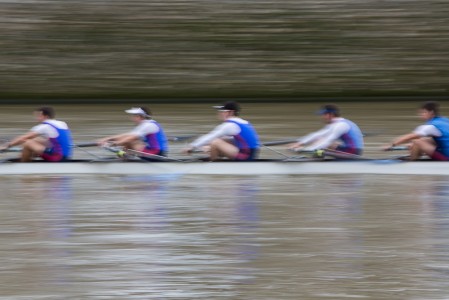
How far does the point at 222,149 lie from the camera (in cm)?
1479

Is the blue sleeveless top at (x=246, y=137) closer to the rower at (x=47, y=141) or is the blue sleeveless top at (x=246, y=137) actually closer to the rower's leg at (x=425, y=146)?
the rower's leg at (x=425, y=146)

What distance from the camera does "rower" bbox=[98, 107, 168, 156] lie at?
48.9ft

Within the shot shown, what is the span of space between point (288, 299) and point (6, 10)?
2723 centimetres

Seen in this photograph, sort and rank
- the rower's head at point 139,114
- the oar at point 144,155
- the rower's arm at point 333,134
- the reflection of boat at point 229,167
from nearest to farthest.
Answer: the reflection of boat at point 229,167, the rower's arm at point 333,134, the rower's head at point 139,114, the oar at point 144,155

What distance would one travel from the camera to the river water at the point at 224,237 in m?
7.35

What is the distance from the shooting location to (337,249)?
338 inches

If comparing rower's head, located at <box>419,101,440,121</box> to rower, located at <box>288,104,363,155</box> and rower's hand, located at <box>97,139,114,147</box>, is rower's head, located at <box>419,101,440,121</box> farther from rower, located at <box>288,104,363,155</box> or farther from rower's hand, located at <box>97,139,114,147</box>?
rower's hand, located at <box>97,139,114,147</box>

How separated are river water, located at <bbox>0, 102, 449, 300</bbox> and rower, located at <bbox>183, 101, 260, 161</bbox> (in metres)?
0.83

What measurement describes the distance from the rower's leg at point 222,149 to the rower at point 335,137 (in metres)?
0.80

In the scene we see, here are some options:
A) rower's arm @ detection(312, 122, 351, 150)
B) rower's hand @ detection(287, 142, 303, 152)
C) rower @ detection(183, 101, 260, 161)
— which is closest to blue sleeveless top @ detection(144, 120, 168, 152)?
rower @ detection(183, 101, 260, 161)

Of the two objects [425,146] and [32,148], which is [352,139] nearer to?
[425,146]

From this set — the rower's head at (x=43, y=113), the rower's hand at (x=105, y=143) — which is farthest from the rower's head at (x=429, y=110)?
the rower's head at (x=43, y=113)

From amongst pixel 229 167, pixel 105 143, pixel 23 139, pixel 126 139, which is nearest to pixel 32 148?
pixel 23 139

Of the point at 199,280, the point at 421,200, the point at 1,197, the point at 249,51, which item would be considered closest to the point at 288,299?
the point at 199,280
